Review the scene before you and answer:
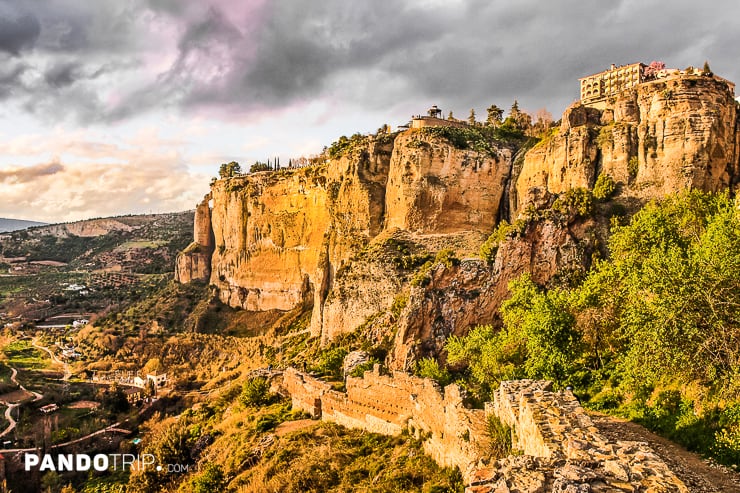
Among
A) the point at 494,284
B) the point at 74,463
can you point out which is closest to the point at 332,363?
the point at 494,284

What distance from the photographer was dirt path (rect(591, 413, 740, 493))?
30.1 feet

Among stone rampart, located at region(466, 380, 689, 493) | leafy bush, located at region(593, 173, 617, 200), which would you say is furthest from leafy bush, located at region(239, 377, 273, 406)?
leafy bush, located at region(593, 173, 617, 200)

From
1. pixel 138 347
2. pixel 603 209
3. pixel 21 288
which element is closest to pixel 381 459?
pixel 603 209

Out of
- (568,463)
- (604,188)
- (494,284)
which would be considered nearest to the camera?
(568,463)

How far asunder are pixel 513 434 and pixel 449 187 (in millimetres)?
32212

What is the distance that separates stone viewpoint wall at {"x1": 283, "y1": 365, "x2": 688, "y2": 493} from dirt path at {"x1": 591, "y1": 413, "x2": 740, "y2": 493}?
5.79 ft

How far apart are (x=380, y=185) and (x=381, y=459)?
33.1 m

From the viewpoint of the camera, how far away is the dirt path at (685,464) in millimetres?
9171

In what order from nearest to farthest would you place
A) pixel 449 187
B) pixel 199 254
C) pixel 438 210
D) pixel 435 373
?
pixel 435 373 → pixel 438 210 → pixel 449 187 → pixel 199 254

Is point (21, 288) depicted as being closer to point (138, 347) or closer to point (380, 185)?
Answer: point (138, 347)

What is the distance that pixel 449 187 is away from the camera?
41.4 meters

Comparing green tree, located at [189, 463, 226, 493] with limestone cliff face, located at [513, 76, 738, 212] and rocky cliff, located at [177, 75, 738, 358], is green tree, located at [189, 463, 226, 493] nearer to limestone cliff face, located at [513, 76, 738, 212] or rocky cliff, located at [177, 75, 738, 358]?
rocky cliff, located at [177, 75, 738, 358]

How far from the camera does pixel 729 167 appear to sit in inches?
1153

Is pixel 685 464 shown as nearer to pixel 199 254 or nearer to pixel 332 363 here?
pixel 332 363
